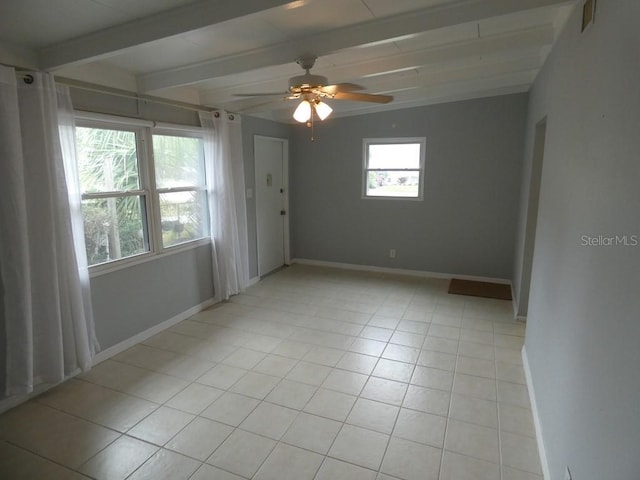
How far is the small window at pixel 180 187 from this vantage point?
3619 mm

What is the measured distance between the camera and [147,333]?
11.6ft

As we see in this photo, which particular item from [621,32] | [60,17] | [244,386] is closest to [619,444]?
[621,32]

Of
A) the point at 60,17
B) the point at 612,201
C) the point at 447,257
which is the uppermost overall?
the point at 60,17

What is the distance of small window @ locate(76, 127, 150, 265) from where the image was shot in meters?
2.93

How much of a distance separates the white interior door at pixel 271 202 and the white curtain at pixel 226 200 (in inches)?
26.1

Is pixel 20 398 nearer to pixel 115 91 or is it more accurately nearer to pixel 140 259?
pixel 140 259

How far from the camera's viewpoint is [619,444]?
110cm

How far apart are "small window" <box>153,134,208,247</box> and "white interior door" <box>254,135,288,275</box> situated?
1139mm

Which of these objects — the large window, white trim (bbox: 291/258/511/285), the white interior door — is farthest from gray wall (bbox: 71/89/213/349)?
white trim (bbox: 291/258/511/285)

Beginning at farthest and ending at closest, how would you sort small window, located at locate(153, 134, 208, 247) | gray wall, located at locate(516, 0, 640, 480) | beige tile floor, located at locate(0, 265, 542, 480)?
small window, located at locate(153, 134, 208, 247) < beige tile floor, located at locate(0, 265, 542, 480) < gray wall, located at locate(516, 0, 640, 480)

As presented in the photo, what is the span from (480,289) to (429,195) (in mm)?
1477

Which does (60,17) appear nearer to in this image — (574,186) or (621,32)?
(621,32)

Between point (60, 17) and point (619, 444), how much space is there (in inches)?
120

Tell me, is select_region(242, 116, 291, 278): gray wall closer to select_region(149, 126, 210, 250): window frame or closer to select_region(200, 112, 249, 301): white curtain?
select_region(200, 112, 249, 301): white curtain
